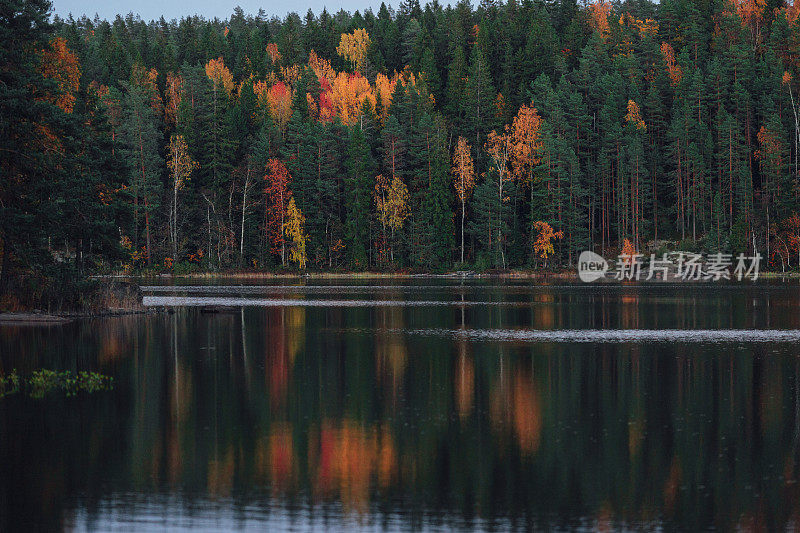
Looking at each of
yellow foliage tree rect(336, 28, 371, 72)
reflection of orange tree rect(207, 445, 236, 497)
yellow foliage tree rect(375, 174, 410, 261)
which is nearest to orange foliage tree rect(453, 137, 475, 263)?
yellow foliage tree rect(375, 174, 410, 261)

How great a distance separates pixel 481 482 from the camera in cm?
1614

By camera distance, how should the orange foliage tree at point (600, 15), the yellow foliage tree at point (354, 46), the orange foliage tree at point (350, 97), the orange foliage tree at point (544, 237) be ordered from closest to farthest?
the orange foliage tree at point (544, 237)
the orange foliage tree at point (350, 97)
the orange foliage tree at point (600, 15)
the yellow foliage tree at point (354, 46)

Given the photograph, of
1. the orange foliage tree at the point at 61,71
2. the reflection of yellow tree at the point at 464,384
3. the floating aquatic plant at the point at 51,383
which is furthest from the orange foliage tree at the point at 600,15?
the floating aquatic plant at the point at 51,383

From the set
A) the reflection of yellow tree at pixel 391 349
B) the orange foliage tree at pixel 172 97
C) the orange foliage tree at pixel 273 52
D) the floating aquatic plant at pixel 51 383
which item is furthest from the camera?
the orange foliage tree at pixel 273 52

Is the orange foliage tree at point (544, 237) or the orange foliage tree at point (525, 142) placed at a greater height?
the orange foliage tree at point (525, 142)

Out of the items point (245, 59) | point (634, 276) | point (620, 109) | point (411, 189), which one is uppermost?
point (245, 59)

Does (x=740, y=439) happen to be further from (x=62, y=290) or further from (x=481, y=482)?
(x=62, y=290)

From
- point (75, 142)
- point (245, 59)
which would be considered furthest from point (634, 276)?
point (245, 59)

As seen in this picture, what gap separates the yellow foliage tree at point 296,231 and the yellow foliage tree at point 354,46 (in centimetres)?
5211

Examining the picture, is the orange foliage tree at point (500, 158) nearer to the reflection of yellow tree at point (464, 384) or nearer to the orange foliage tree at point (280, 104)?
the orange foliage tree at point (280, 104)

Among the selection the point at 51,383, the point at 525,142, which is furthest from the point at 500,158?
the point at 51,383

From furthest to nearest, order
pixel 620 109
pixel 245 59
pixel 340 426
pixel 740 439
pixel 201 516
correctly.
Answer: pixel 245 59, pixel 620 109, pixel 340 426, pixel 740 439, pixel 201 516

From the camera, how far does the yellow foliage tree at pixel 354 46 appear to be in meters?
161

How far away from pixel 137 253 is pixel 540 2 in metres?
86.7
